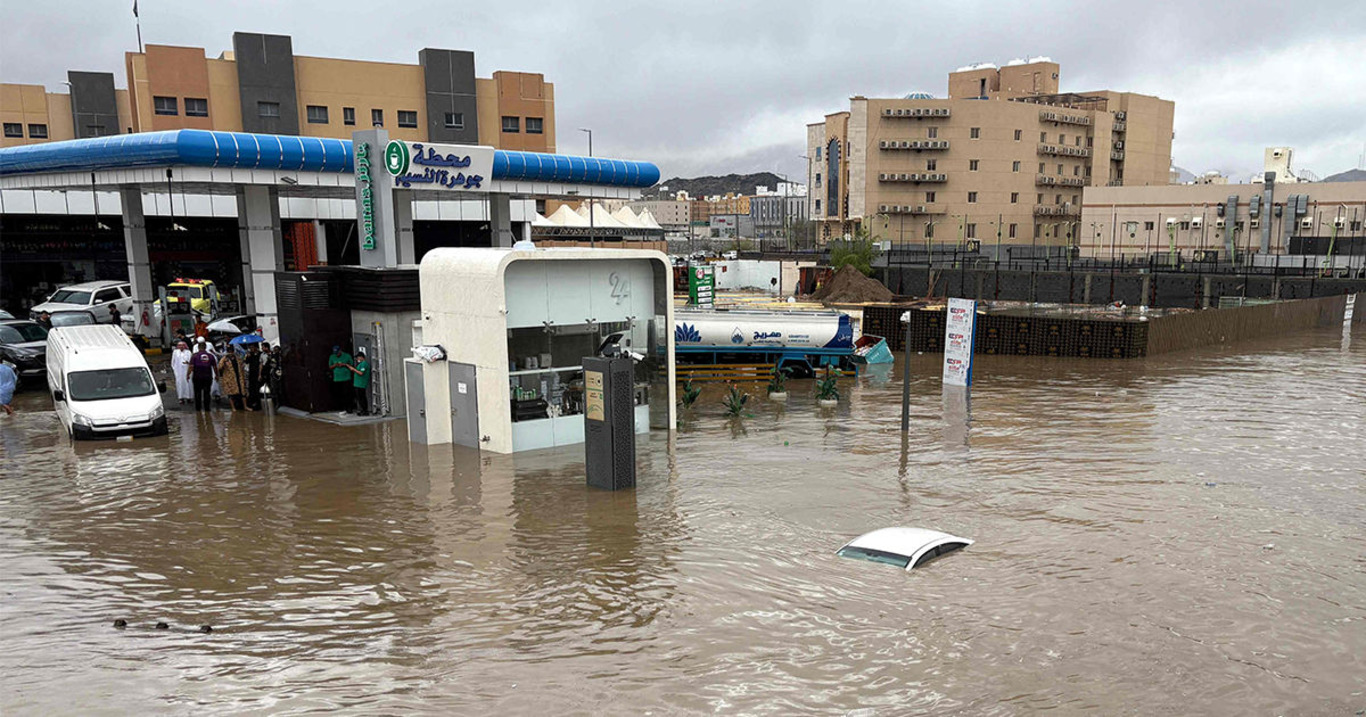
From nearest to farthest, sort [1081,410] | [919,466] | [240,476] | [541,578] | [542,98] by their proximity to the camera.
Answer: [541,578] < [240,476] < [919,466] < [1081,410] < [542,98]

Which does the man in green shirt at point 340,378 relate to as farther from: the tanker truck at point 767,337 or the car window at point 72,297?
the car window at point 72,297

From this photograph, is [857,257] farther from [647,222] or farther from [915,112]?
[915,112]

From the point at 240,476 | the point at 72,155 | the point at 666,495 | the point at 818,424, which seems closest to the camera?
the point at 666,495

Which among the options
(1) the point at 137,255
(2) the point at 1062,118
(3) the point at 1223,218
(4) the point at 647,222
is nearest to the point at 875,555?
(1) the point at 137,255

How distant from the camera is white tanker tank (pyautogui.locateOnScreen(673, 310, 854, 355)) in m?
29.1

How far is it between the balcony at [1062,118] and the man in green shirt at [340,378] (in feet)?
279

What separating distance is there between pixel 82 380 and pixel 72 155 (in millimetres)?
13320

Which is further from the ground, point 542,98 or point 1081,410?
point 542,98

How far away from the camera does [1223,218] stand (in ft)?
243

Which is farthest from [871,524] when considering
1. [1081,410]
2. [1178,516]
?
[1081,410]

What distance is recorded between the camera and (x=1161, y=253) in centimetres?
7612

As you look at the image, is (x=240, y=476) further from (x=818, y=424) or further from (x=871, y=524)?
(x=818, y=424)

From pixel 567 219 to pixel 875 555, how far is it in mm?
48178

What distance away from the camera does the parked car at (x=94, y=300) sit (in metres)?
33.5
